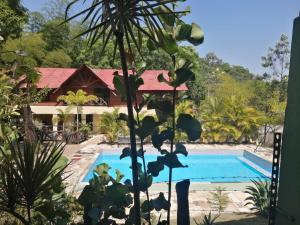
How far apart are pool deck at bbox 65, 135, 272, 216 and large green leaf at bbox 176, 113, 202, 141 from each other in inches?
57.8

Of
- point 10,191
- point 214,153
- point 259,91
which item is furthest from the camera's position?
point 259,91

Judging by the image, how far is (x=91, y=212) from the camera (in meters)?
3.04

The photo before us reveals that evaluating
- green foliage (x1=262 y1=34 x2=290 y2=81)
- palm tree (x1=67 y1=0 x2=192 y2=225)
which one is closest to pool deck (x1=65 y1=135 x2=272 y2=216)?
palm tree (x1=67 y1=0 x2=192 y2=225)

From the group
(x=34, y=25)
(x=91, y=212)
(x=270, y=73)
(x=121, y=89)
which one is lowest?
(x=91, y=212)

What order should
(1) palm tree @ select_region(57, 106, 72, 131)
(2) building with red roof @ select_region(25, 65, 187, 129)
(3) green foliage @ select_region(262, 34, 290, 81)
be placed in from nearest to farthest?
(1) palm tree @ select_region(57, 106, 72, 131)
(2) building with red roof @ select_region(25, 65, 187, 129)
(3) green foliage @ select_region(262, 34, 290, 81)

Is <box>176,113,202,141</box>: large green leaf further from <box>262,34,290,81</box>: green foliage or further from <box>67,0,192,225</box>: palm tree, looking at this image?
<box>262,34,290,81</box>: green foliage

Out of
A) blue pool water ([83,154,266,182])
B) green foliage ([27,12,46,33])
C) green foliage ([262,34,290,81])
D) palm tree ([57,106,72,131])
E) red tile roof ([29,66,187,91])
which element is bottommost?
blue pool water ([83,154,266,182])

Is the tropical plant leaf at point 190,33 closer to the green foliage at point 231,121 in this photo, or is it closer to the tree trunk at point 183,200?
the tree trunk at point 183,200

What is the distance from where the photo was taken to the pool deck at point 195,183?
28.1ft

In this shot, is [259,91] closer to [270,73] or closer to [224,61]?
[270,73]

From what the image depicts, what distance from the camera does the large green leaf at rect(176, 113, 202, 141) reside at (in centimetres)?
310

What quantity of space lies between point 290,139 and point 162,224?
5.01 feet

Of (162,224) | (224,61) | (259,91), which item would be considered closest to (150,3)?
(162,224)

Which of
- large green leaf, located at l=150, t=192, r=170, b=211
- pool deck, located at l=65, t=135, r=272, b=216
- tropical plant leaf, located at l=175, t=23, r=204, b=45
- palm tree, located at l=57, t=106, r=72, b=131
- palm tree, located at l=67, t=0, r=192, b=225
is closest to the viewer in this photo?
palm tree, located at l=67, t=0, r=192, b=225
